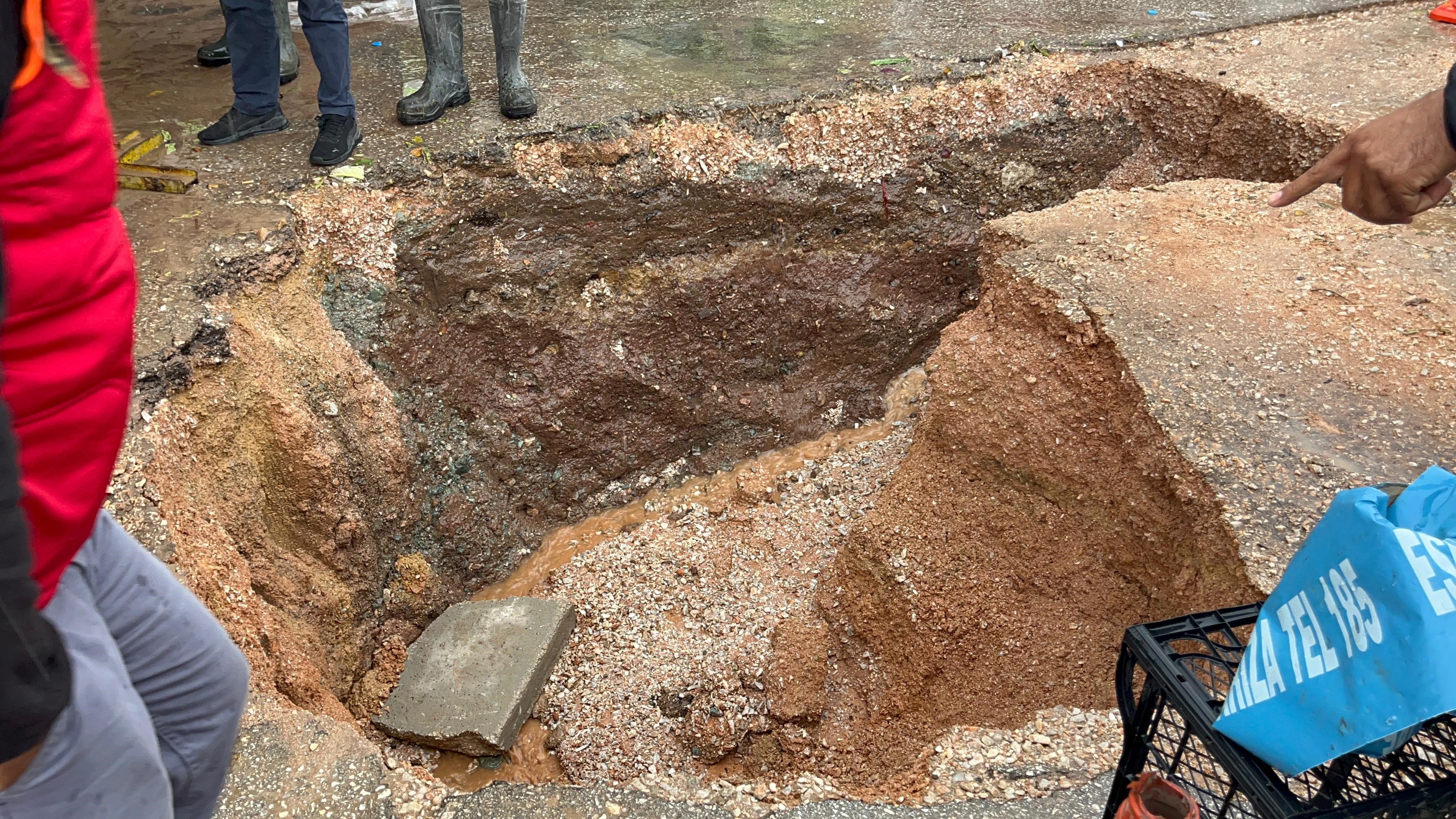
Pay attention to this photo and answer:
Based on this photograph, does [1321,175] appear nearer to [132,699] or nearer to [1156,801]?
[1156,801]

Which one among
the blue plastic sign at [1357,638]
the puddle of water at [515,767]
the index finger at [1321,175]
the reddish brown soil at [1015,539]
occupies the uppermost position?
the index finger at [1321,175]

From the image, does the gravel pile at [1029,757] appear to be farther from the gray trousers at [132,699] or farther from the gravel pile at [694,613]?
the gray trousers at [132,699]

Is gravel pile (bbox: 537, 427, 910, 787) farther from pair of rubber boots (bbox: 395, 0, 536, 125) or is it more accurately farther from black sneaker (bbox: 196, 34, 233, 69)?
black sneaker (bbox: 196, 34, 233, 69)

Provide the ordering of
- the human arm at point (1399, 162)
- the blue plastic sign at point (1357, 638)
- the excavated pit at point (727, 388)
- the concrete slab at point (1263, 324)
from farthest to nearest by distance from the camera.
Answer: the excavated pit at point (727, 388) → the concrete slab at point (1263, 324) → the human arm at point (1399, 162) → the blue plastic sign at point (1357, 638)

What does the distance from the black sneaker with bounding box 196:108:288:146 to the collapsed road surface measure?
0.11m

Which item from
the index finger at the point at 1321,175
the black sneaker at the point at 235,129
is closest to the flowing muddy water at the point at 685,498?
the black sneaker at the point at 235,129

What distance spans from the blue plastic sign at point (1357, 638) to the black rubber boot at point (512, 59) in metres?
3.78

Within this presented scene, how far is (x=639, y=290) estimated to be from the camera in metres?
4.35

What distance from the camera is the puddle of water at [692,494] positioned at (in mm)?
4156

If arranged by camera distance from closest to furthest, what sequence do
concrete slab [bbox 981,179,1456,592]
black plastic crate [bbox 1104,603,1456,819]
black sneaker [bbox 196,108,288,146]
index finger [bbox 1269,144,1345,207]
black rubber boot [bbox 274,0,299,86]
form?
1. black plastic crate [bbox 1104,603,1456,819]
2. index finger [bbox 1269,144,1345,207]
3. concrete slab [bbox 981,179,1456,592]
4. black sneaker [bbox 196,108,288,146]
5. black rubber boot [bbox 274,0,299,86]

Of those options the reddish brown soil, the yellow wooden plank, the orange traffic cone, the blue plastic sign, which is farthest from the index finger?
the yellow wooden plank

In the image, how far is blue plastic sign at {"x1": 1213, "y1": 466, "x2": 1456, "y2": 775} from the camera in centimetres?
95

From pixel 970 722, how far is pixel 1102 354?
1332 millimetres

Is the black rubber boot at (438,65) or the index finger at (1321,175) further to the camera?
the black rubber boot at (438,65)
